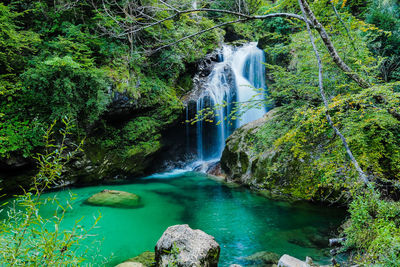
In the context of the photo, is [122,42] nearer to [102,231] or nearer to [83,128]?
[83,128]

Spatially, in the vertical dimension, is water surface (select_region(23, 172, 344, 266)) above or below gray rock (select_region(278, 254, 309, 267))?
below

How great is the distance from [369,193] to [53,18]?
460 inches

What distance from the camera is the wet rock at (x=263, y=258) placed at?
4.27 meters

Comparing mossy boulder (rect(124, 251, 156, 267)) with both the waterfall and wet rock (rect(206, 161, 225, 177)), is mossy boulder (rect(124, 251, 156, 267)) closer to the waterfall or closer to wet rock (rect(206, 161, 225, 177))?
wet rock (rect(206, 161, 225, 177))

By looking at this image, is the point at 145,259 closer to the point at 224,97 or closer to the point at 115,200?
the point at 115,200

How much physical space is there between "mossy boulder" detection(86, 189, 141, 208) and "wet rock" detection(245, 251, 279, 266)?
4.22m

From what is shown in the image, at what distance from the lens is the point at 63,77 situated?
7.39 meters

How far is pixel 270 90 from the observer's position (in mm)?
4508

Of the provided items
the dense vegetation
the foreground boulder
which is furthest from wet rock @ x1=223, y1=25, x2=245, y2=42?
the foreground boulder

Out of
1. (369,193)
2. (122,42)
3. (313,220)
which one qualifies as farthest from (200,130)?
(369,193)

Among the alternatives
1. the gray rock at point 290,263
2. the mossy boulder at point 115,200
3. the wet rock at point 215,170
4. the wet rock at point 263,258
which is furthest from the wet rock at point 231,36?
the gray rock at point 290,263

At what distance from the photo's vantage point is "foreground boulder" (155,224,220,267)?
141 inches

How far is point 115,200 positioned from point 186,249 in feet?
14.2

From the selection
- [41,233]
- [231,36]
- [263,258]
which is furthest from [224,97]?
[41,233]
